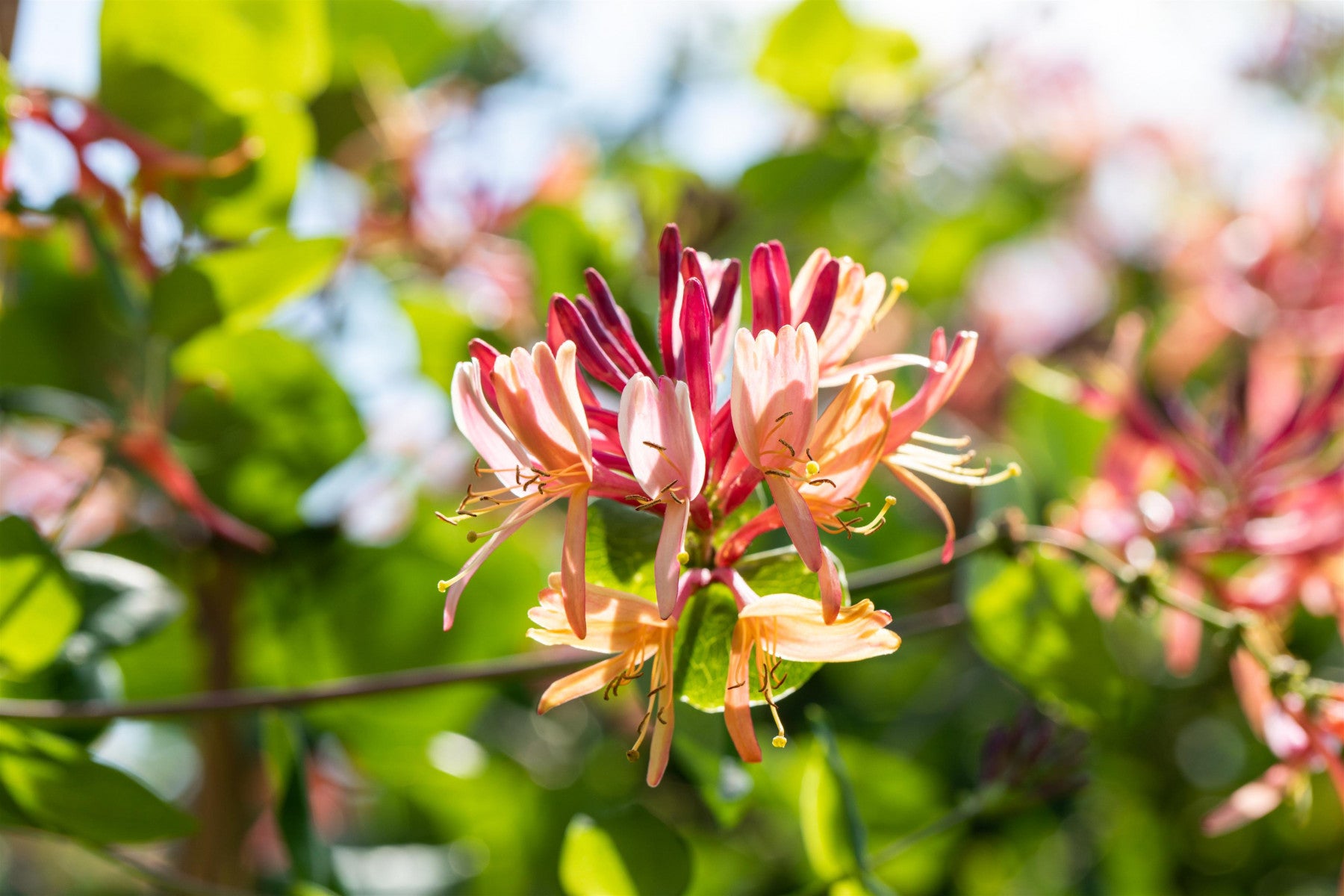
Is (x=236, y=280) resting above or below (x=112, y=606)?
above

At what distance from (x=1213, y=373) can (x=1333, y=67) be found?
734 mm

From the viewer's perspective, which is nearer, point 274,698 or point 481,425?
point 481,425

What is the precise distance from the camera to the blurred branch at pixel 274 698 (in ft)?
1.68

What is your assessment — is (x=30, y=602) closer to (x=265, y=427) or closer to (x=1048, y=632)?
(x=265, y=427)

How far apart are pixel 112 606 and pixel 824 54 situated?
68 centimetres

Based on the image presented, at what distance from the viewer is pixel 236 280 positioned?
24.4 inches

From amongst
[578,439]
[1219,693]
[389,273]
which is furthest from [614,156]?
[578,439]

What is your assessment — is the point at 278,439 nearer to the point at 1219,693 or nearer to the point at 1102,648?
the point at 1102,648

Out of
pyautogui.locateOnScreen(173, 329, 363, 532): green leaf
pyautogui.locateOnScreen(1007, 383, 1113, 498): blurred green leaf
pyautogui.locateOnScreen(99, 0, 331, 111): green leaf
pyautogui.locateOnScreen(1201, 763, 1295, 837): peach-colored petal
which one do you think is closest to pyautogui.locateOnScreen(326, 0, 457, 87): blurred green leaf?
pyautogui.locateOnScreen(99, 0, 331, 111): green leaf

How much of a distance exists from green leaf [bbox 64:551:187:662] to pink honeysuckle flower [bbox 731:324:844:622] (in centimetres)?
37

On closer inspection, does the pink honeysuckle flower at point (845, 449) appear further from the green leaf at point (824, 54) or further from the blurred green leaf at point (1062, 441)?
the green leaf at point (824, 54)

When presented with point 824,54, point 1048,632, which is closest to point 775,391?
point 1048,632

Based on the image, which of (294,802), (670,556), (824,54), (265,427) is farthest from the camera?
(824,54)

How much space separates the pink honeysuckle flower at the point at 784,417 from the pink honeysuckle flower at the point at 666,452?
0.8 inches
